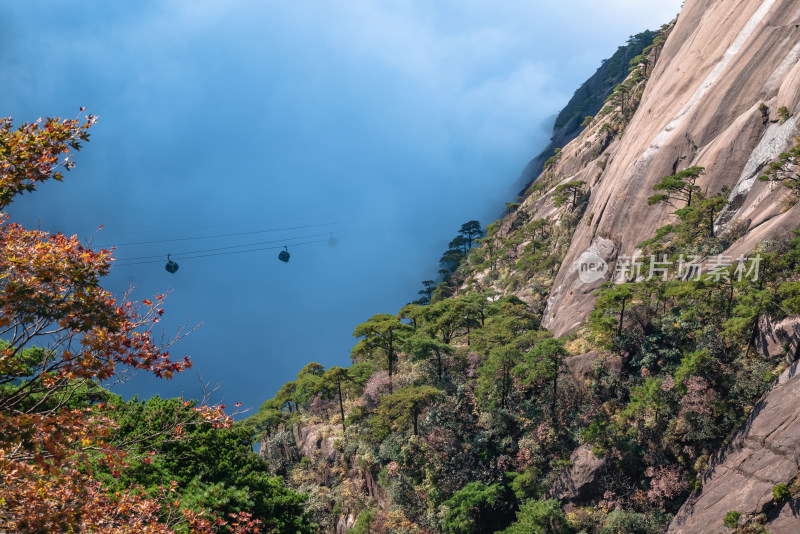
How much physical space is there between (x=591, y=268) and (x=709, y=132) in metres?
13.1

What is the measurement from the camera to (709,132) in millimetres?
35719

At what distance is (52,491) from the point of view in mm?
8383

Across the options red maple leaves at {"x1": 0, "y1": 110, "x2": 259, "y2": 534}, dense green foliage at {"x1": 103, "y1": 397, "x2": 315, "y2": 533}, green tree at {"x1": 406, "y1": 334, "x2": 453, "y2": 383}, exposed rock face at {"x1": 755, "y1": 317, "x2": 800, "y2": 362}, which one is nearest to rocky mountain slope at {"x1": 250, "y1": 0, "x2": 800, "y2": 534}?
exposed rock face at {"x1": 755, "y1": 317, "x2": 800, "y2": 362}

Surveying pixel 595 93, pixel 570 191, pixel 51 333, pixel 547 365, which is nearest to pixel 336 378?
pixel 547 365

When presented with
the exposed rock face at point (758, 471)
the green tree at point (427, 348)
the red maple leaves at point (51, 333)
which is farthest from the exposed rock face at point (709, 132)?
the red maple leaves at point (51, 333)

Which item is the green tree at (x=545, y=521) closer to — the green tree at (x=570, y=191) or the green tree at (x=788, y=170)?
the green tree at (x=788, y=170)

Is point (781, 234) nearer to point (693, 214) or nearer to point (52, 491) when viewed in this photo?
point (693, 214)

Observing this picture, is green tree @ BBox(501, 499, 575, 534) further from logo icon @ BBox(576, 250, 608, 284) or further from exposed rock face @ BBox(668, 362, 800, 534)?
logo icon @ BBox(576, 250, 608, 284)

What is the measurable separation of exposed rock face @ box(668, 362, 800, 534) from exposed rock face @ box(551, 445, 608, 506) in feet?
14.4

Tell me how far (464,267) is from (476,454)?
55.1m

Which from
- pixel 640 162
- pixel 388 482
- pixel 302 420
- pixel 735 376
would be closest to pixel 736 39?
pixel 640 162

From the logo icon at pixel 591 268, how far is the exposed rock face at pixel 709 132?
0.57 metres

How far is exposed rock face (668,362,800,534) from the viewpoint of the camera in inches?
674

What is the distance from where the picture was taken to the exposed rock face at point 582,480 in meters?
25.2
